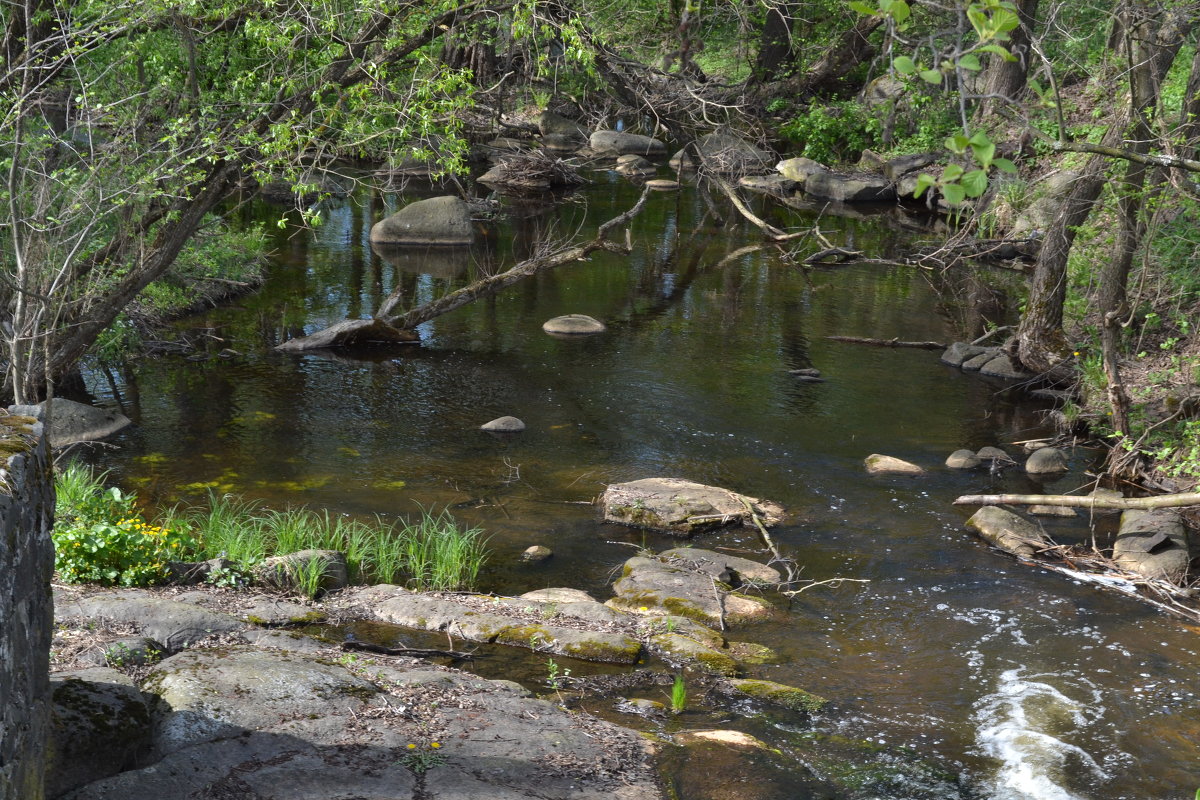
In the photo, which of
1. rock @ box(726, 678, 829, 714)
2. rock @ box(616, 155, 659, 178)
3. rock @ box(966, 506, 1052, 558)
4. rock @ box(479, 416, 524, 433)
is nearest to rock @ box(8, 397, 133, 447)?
rock @ box(479, 416, 524, 433)

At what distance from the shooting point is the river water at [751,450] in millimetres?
7242

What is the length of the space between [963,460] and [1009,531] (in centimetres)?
203

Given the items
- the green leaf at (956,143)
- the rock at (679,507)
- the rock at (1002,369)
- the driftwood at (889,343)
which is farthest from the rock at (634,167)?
the green leaf at (956,143)

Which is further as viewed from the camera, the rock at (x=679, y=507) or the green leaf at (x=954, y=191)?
the rock at (x=679, y=507)

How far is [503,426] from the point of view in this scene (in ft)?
42.1

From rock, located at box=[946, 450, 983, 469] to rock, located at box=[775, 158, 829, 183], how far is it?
1924cm

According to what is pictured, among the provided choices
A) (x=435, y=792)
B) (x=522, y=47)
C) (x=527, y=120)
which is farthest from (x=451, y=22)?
(x=527, y=120)

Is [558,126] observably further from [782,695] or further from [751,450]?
[782,695]

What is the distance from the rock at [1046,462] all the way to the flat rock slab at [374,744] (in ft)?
25.4

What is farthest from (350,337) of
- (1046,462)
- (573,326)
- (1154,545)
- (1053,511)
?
(1154,545)

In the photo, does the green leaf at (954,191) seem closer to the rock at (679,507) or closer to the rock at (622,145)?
the rock at (679,507)

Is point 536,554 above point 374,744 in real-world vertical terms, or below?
below

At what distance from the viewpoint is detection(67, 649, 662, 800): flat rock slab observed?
15.5 ft

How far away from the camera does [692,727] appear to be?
21.0ft
